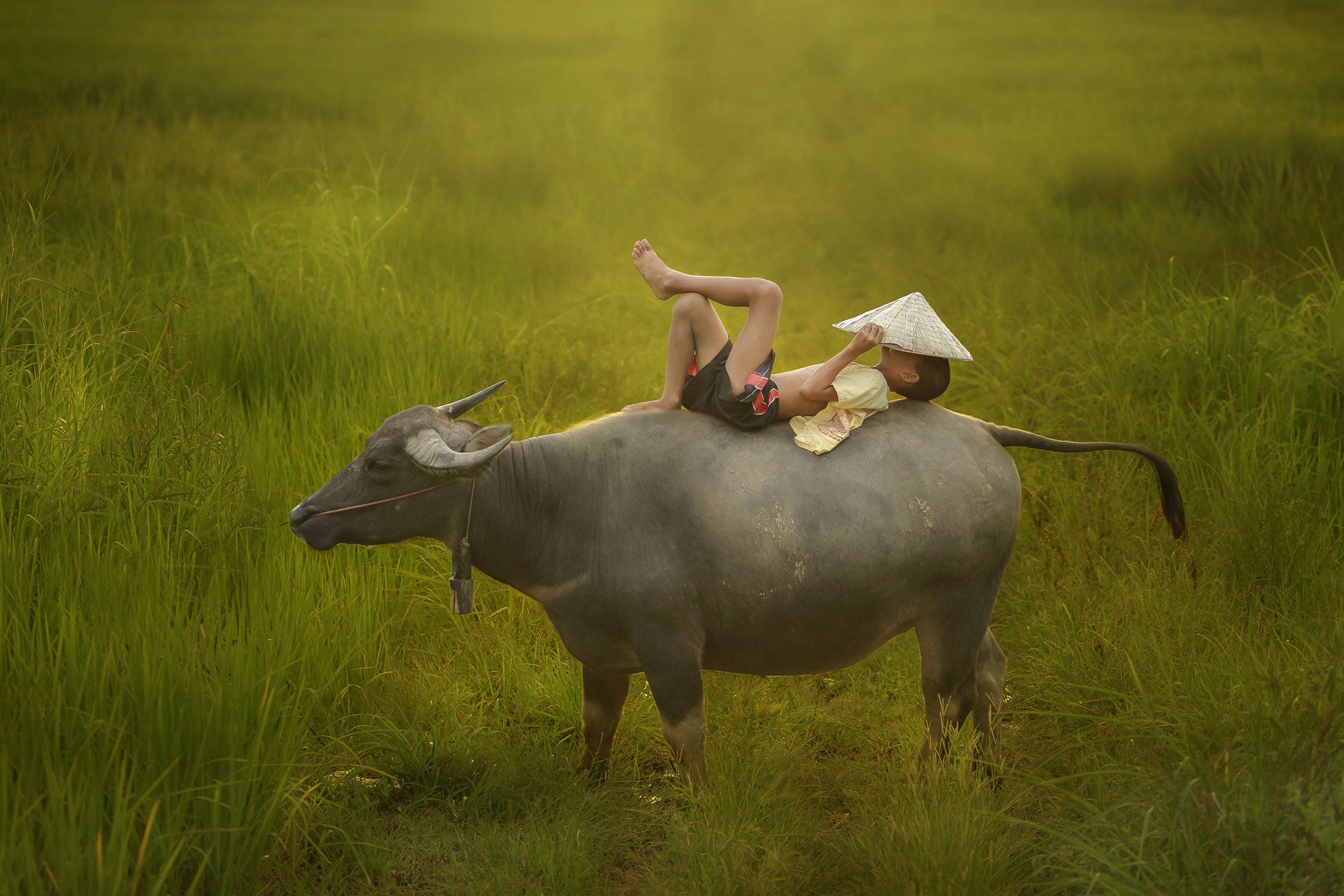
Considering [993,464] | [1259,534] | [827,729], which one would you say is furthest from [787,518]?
[1259,534]

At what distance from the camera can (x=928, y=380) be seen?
3227 millimetres

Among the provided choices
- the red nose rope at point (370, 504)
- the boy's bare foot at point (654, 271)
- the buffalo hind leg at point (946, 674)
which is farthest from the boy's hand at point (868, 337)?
the red nose rope at point (370, 504)

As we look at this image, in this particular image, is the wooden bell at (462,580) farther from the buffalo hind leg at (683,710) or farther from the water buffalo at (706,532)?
the buffalo hind leg at (683,710)

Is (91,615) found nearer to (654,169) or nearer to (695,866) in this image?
(695,866)

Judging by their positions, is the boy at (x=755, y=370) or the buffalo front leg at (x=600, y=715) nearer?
the boy at (x=755, y=370)

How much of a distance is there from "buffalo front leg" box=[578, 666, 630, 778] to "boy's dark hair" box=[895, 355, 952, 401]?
51.4 inches

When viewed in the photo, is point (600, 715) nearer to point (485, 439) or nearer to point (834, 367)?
point (485, 439)

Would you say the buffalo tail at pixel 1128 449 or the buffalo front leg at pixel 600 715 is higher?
the buffalo tail at pixel 1128 449

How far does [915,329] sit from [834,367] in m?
0.27

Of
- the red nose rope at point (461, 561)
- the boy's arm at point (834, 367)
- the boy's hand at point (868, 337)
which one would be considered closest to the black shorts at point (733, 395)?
the boy's arm at point (834, 367)

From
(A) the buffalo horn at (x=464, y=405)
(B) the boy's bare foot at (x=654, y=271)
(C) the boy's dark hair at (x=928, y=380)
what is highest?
(B) the boy's bare foot at (x=654, y=271)

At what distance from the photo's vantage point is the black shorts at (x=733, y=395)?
3.11m

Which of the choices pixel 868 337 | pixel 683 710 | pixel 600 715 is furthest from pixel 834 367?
pixel 600 715

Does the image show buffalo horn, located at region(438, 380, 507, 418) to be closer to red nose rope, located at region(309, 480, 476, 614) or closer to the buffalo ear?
the buffalo ear
